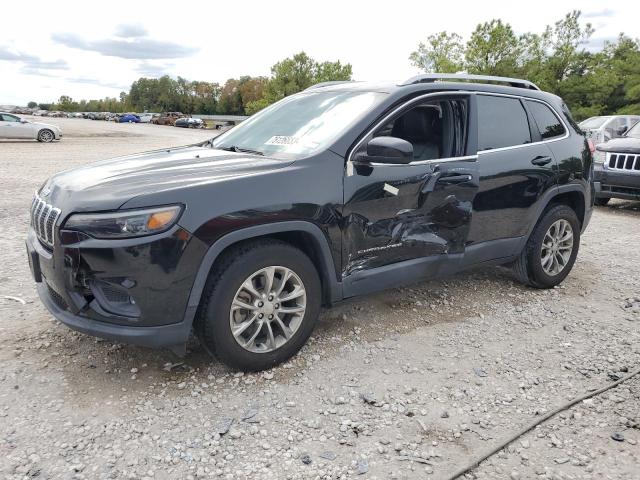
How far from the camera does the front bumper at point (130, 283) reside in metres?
2.71

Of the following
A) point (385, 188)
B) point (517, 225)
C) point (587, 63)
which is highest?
point (587, 63)

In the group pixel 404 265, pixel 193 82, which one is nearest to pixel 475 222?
pixel 404 265

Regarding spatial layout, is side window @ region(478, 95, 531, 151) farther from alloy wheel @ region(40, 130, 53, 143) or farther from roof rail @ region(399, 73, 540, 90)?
alloy wheel @ region(40, 130, 53, 143)

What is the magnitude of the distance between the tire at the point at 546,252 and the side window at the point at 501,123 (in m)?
0.78

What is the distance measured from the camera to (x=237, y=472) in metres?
2.44

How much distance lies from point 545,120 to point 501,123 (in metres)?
0.66

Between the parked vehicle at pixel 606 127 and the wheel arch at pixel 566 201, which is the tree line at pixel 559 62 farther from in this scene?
the wheel arch at pixel 566 201

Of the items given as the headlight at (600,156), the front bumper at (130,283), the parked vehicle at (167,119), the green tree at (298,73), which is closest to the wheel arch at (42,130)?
the headlight at (600,156)

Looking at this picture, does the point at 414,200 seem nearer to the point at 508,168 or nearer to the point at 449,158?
the point at 449,158

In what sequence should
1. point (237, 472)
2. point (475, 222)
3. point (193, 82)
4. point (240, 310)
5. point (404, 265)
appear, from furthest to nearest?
point (193, 82) → point (475, 222) → point (404, 265) → point (240, 310) → point (237, 472)

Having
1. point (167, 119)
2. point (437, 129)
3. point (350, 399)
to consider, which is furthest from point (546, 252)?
point (167, 119)

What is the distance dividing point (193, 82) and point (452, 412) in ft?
429

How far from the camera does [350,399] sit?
120 inches

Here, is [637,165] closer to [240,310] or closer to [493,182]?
[493,182]
